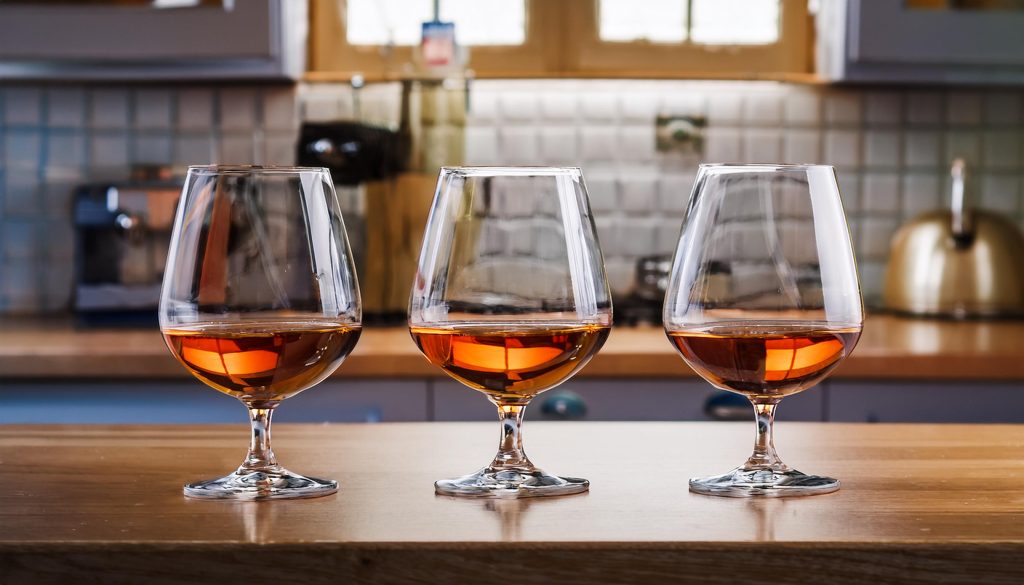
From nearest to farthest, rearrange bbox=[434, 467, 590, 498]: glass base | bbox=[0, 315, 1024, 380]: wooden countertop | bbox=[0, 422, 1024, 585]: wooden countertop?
bbox=[0, 422, 1024, 585]: wooden countertop, bbox=[434, 467, 590, 498]: glass base, bbox=[0, 315, 1024, 380]: wooden countertop

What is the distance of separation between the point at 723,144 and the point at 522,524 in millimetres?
→ 1998

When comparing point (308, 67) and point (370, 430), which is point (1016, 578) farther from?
point (308, 67)

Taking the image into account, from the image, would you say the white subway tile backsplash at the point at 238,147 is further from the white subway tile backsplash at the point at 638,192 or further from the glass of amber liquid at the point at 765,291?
the glass of amber liquid at the point at 765,291

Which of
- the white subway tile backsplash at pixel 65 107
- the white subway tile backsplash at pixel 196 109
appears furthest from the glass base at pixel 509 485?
the white subway tile backsplash at pixel 65 107

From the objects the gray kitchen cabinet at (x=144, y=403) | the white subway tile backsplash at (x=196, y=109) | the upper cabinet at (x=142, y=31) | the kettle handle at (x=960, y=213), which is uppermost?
the upper cabinet at (x=142, y=31)

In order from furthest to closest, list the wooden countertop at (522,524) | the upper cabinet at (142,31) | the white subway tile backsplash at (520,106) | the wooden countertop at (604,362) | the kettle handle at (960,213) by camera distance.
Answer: the white subway tile backsplash at (520,106) → the kettle handle at (960,213) → the upper cabinet at (142,31) → the wooden countertop at (604,362) → the wooden countertop at (522,524)

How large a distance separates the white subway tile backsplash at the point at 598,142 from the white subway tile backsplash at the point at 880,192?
490 millimetres

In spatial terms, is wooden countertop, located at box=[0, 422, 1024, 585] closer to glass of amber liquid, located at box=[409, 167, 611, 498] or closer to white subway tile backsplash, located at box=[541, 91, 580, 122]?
glass of amber liquid, located at box=[409, 167, 611, 498]

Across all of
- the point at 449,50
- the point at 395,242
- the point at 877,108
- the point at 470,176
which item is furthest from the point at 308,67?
the point at 470,176

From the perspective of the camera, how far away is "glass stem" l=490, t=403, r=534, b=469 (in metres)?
0.67

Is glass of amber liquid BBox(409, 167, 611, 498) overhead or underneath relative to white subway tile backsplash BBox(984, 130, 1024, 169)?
underneath

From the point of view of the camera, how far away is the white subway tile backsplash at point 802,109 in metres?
2.48

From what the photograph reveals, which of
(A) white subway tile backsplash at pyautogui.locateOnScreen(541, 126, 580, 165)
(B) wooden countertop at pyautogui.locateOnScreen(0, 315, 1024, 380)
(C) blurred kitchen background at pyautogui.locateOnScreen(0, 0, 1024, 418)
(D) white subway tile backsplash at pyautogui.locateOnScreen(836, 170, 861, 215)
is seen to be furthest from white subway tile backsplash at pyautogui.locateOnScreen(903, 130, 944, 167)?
(B) wooden countertop at pyautogui.locateOnScreen(0, 315, 1024, 380)

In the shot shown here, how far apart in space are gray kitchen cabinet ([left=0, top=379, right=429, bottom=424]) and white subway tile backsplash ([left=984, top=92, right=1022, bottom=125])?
1433mm
